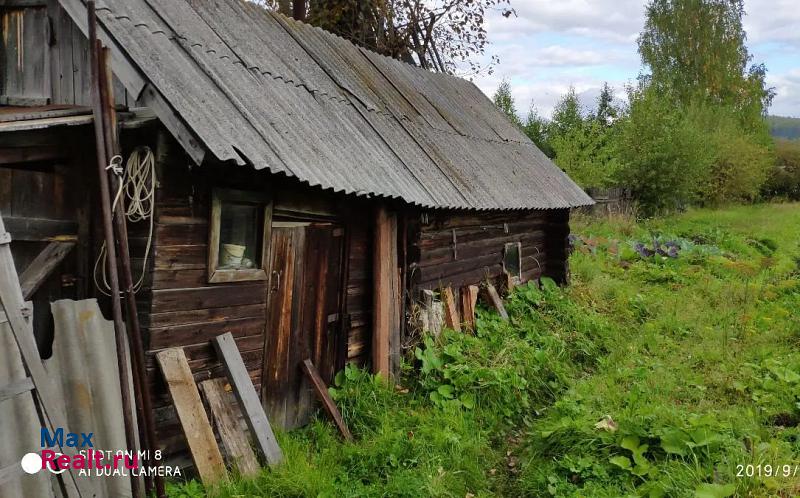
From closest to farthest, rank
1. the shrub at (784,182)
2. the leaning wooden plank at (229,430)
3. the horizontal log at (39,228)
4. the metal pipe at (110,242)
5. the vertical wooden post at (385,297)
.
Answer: the metal pipe at (110,242) → the horizontal log at (39,228) → the leaning wooden plank at (229,430) → the vertical wooden post at (385,297) → the shrub at (784,182)

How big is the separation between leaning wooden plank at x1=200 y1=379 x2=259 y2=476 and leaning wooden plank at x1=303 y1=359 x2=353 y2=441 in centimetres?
97

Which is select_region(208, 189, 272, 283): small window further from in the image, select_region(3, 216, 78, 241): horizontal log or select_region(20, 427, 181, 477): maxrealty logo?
select_region(20, 427, 181, 477): maxrealty logo

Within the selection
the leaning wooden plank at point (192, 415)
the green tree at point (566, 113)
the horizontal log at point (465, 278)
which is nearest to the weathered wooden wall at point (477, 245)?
the horizontal log at point (465, 278)

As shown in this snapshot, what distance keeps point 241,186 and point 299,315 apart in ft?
4.62

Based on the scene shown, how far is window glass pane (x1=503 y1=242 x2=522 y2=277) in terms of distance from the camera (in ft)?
32.3

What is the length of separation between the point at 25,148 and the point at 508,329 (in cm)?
591

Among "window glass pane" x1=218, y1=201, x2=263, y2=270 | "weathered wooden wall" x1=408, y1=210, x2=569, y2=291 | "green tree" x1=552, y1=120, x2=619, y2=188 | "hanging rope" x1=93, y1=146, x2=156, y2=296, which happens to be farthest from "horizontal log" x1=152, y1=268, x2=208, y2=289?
"green tree" x1=552, y1=120, x2=619, y2=188

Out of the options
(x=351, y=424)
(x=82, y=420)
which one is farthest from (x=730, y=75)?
(x=82, y=420)

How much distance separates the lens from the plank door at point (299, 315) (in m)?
5.32


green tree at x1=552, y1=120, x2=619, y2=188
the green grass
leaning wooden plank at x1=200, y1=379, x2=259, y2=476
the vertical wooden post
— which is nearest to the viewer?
the green grass

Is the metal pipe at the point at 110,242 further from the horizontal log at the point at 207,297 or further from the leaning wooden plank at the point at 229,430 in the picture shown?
the leaning wooden plank at the point at 229,430

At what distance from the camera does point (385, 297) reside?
21.2 ft

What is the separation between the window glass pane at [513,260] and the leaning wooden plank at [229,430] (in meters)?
5.91

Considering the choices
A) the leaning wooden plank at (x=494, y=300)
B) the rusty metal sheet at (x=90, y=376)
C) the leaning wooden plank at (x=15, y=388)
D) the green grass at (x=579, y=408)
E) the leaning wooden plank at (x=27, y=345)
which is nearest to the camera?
the leaning wooden plank at (x=15, y=388)
